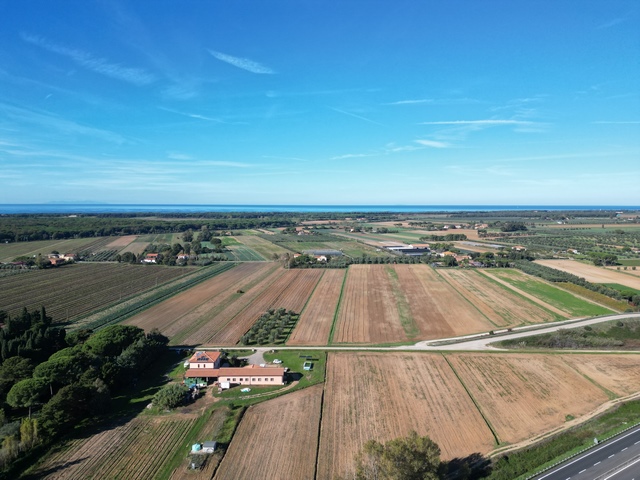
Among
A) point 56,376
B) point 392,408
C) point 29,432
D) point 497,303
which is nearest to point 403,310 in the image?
point 497,303

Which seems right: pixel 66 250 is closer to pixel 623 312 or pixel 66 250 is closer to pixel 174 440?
pixel 174 440

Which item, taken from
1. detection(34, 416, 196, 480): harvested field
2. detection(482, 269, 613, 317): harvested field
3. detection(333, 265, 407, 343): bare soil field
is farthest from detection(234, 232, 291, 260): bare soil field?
detection(34, 416, 196, 480): harvested field

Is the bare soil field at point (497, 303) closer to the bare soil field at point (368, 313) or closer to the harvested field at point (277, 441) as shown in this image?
the bare soil field at point (368, 313)

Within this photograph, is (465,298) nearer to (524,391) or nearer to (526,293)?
(526,293)

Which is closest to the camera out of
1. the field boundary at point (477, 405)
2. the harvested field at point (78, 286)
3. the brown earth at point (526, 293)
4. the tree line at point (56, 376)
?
the tree line at point (56, 376)

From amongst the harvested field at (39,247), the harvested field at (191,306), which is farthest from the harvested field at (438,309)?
the harvested field at (39,247)
